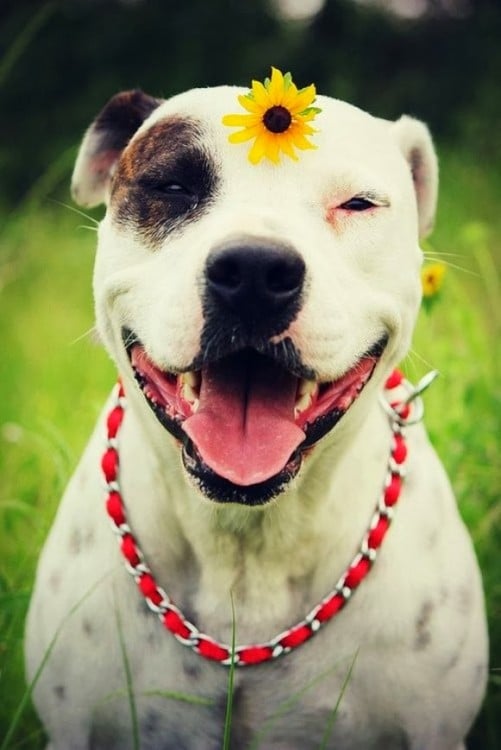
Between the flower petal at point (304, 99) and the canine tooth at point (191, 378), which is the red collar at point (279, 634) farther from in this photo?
the flower petal at point (304, 99)

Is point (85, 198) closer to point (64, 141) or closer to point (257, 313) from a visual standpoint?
point (257, 313)

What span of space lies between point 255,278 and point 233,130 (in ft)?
1.48

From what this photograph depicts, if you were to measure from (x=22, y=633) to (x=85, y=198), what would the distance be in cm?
124

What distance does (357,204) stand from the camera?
201 centimetres

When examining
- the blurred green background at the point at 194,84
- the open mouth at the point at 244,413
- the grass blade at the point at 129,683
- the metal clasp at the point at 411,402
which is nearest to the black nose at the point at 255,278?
the open mouth at the point at 244,413

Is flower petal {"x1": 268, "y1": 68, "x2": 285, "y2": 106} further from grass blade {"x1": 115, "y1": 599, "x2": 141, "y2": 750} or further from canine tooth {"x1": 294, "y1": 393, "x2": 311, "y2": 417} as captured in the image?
grass blade {"x1": 115, "y1": 599, "x2": 141, "y2": 750}

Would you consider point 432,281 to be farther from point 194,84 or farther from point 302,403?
point 194,84

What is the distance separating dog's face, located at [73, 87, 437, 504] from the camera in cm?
178

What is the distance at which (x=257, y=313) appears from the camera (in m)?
1.77

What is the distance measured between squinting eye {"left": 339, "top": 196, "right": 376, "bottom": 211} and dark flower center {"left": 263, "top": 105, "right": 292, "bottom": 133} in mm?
213

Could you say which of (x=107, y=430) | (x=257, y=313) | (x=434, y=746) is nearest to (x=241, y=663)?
(x=434, y=746)

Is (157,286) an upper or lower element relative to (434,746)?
upper

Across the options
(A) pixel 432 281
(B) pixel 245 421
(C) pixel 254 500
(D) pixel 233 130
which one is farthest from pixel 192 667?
(A) pixel 432 281

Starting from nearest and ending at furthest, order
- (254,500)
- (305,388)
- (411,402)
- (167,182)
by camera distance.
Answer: (254,500)
(305,388)
(167,182)
(411,402)
